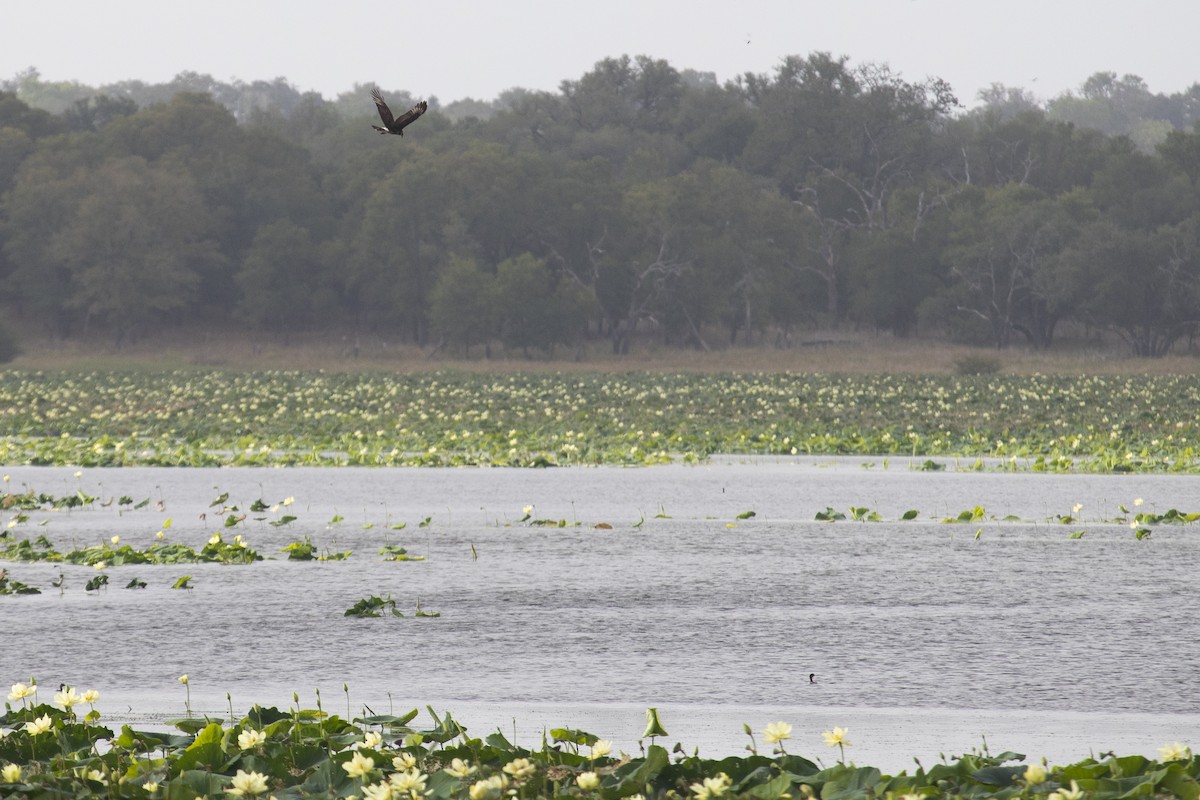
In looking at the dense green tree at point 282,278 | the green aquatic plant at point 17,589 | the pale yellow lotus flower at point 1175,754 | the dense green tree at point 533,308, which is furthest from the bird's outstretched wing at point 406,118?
the dense green tree at point 282,278

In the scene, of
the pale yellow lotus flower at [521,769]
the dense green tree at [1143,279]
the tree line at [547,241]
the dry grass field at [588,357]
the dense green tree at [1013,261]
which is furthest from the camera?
the dense green tree at [1013,261]

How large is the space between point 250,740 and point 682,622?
4.31 m

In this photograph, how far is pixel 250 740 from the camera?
19.0 feet

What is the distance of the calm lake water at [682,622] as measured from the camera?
733 cm

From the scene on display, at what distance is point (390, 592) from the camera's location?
11.0 m

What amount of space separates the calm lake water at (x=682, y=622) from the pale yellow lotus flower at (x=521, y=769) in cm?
121

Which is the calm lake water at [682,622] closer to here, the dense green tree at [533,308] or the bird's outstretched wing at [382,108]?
the bird's outstretched wing at [382,108]

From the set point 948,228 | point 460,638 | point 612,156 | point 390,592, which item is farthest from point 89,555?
point 612,156

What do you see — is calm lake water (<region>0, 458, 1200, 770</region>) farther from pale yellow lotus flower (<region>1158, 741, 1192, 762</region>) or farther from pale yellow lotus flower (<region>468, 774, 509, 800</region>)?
pale yellow lotus flower (<region>468, 774, 509, 800</region>)

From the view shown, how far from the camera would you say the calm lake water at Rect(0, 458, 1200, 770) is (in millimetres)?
7328

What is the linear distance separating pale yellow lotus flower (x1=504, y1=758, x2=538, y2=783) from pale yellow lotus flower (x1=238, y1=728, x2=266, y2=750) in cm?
98

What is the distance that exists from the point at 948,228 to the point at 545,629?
71915 mm

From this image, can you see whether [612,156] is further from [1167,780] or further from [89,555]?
[1167,780]

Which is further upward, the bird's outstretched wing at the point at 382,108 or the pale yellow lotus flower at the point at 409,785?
the bird's outstretched wing at the point at 382,108
